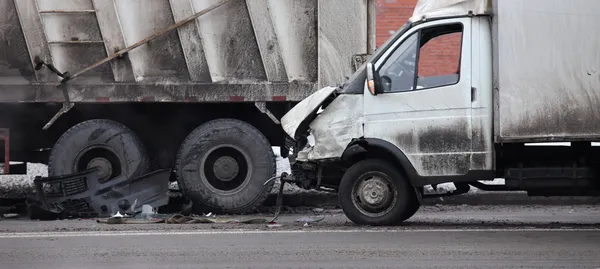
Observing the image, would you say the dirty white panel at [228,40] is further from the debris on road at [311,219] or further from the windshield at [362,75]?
the windshield at [362,75]

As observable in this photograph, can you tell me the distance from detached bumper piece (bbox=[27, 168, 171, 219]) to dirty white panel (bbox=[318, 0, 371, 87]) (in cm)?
229

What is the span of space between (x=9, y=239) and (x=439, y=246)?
3.66 metres

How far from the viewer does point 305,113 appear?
10.9 metres

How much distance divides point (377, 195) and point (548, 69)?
1.93 metres

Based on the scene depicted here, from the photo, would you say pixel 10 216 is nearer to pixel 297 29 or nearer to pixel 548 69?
pixel 297 29

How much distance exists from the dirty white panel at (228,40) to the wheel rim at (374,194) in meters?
2.58

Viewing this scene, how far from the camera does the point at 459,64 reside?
34.5ft

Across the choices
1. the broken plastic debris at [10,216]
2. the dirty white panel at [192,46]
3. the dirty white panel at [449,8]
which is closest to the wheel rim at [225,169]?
the dirty white panel at [192,46]

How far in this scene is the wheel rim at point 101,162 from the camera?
1287cm

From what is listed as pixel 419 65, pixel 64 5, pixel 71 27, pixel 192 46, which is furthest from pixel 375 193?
pixel 64 5

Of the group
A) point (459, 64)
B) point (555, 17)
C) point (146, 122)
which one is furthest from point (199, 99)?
point (555, 17)

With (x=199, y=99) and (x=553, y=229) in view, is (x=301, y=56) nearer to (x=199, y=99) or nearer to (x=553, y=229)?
(x=199, y=99)

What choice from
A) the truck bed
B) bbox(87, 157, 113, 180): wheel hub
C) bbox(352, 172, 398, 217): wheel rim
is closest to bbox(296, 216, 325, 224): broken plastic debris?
bbox(352, 172, 398, 217): wheel rim

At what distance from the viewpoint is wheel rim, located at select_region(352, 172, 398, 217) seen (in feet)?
35.2
